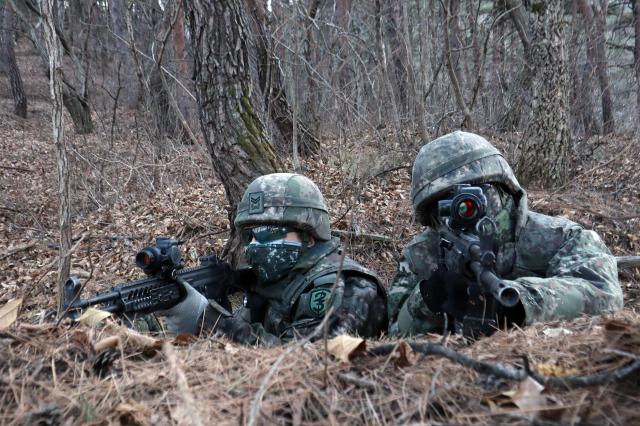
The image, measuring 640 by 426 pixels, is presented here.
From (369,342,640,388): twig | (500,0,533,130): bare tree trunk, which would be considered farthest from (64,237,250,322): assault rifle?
(500,0,533,130): bare tree trunk

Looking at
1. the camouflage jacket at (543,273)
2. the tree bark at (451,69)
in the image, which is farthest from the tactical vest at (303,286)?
the tree bark at (451,69)

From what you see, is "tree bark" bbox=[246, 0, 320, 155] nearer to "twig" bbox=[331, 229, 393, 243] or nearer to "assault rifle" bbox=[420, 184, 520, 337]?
"twig" bbox=[331, 229, 393, 243]

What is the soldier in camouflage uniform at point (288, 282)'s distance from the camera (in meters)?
3.33

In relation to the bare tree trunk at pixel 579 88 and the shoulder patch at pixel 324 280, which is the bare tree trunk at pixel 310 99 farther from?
the shoulder patch at pixel 324 280

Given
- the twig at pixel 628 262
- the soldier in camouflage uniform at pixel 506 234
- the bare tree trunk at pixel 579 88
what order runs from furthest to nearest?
1. the bare tree trunk at pixel 579 88
2. the twig at pixel 628 262
3. the soldier in camouflage uniform at pixel 506 234

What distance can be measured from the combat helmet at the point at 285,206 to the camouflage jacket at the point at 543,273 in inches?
26.3

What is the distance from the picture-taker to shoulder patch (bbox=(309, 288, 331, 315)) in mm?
3318

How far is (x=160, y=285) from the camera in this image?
3.39 metres

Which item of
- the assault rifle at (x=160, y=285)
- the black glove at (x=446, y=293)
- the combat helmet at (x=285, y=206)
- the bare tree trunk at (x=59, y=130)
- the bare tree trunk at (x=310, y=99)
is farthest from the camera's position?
the bare tree trunk at (x=310, y=99)

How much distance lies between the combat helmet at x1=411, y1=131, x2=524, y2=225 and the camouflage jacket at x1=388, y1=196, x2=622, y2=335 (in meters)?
0.27

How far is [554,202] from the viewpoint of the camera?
5.92 meters

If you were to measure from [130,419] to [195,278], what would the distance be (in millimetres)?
2011

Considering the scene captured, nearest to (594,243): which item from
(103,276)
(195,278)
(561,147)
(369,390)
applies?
(369,390)

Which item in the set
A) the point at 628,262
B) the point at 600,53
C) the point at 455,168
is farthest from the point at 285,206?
the point at 600,53
